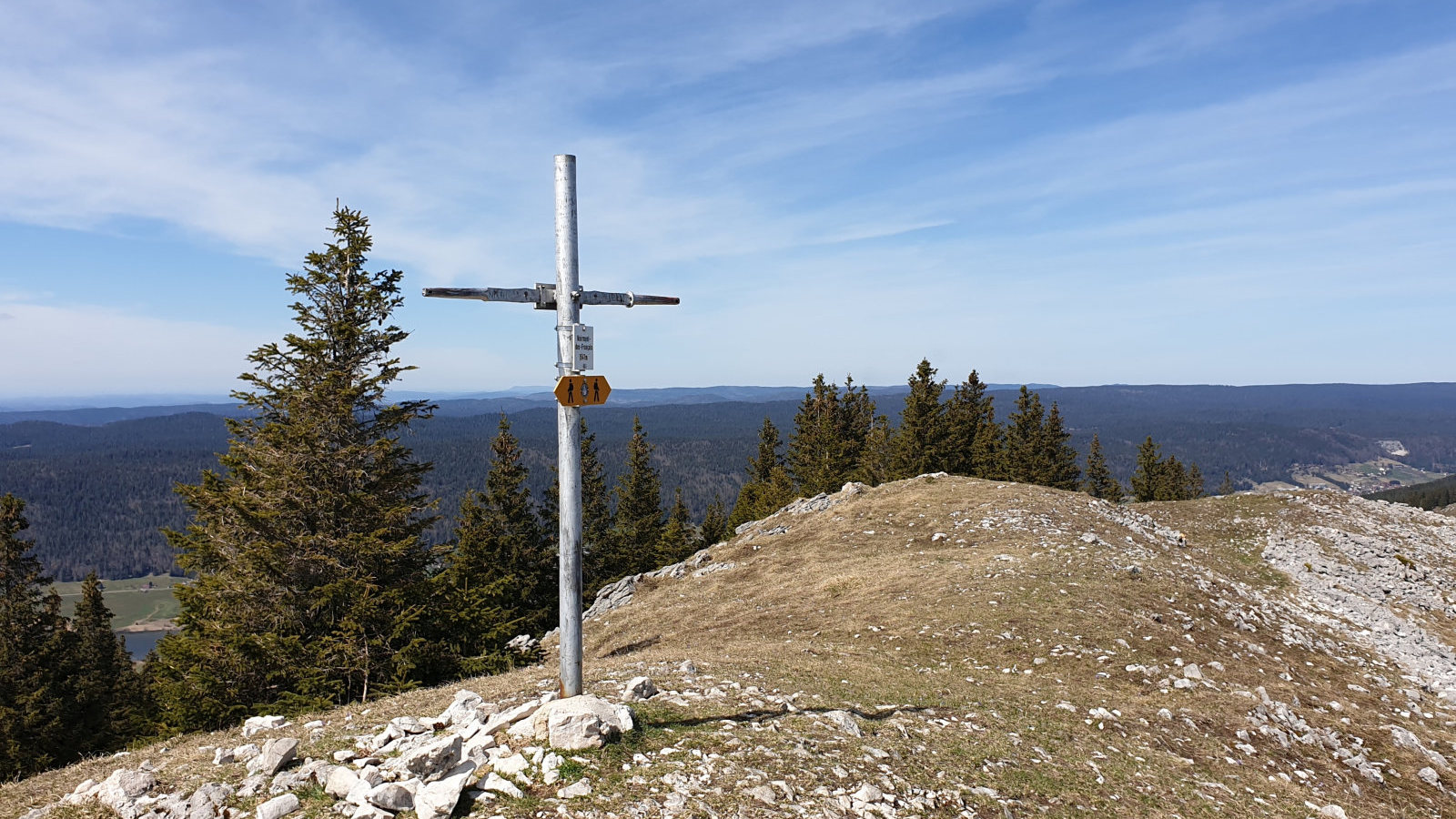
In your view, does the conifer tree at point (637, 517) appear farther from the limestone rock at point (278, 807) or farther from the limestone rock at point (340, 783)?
the limestone rock at point (278, 807)

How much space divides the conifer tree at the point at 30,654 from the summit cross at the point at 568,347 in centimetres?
3322

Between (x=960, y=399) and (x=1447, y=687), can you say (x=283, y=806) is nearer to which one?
(x=1447, y=687)

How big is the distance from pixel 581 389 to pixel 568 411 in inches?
16.0

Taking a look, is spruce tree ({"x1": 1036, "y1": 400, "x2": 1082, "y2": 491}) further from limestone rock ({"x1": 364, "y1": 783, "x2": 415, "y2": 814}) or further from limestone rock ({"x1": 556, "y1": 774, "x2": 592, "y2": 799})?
limestone rock ({"x1": 364, "y1": 783, "x2": 415, "y2": 814})

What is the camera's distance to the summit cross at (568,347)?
7.67 meters

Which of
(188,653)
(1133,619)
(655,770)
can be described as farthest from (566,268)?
(1133,619)

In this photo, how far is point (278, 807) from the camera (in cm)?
658

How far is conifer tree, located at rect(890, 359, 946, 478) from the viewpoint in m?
54.0

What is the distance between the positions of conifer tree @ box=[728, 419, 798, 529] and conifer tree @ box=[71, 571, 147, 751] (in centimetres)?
3965

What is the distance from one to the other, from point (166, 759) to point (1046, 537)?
26.9m

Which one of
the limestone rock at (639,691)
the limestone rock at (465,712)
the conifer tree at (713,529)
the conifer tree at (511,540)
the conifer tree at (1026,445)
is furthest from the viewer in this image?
the conifer tree at (1026,445)

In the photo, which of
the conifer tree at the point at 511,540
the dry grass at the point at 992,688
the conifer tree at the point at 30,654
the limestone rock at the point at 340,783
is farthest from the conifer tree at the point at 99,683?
the limestone rock at the point at 340,783

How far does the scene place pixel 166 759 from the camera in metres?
8.86

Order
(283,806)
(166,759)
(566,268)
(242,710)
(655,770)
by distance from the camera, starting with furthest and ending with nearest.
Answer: (242,710) → (166,759) → (566,268) → (655,770) → (283,806)
